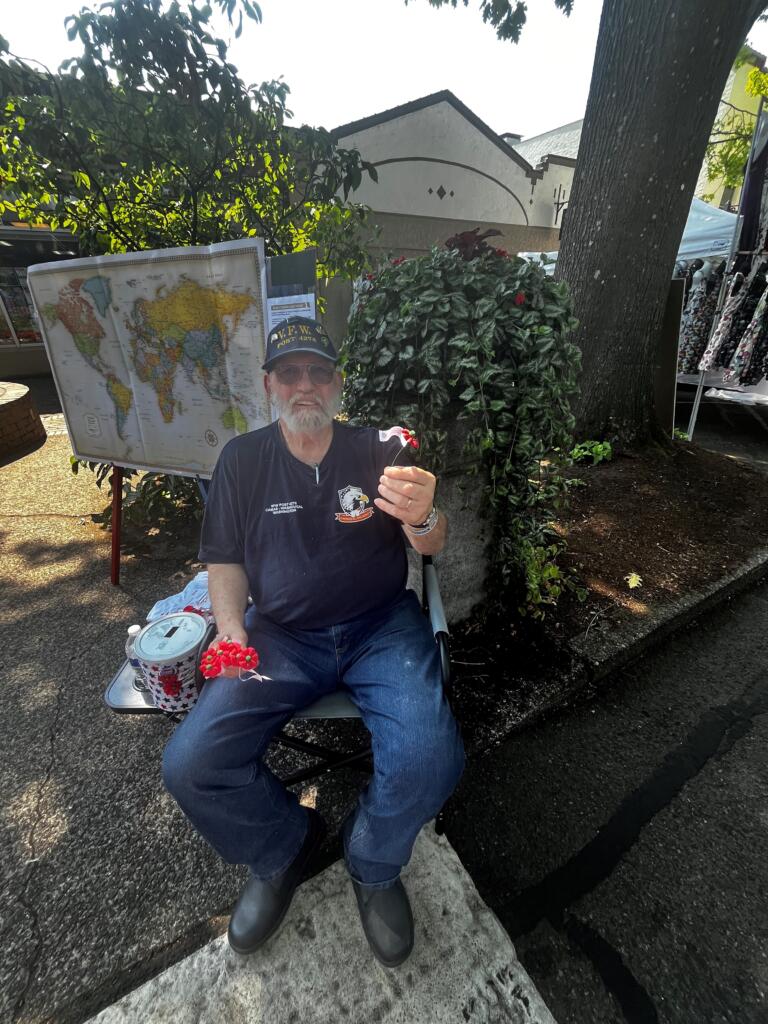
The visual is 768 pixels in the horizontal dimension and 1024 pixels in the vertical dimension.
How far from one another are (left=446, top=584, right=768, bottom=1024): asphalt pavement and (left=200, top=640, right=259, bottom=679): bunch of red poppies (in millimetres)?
1084

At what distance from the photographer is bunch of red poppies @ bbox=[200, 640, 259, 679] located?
1.48 metres

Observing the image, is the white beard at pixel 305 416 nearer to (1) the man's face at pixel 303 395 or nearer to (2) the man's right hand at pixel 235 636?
(1) the man's face at pixel 303 395

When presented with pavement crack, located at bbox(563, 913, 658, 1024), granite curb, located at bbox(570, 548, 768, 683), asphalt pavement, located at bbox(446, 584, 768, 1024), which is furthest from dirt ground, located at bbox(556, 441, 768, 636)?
pavement crack, located at bbox(563, 913, 658, 1024)

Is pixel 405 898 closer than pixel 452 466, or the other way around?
pixel 405 898

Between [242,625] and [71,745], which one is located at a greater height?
[242,625]

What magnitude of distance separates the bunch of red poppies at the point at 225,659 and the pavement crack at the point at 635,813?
1.24 m

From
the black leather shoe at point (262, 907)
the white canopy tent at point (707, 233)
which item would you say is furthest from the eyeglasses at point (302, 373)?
the white canopy tent at point (707, 233)

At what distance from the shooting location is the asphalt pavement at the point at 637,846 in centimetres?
142

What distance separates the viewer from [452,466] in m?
2.17

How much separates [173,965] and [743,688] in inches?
111

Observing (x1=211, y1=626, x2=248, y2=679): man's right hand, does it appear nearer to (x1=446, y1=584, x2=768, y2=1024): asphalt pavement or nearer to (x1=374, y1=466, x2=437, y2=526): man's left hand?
(x1=374, y1=466, x2=437, y2=526): man's left hand

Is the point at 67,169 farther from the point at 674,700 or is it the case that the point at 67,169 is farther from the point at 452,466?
the point at 674,700

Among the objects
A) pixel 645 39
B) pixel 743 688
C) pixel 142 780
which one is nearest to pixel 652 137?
pixel 645 39

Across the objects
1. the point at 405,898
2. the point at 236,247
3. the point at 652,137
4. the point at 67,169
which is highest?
the point at 652,137
